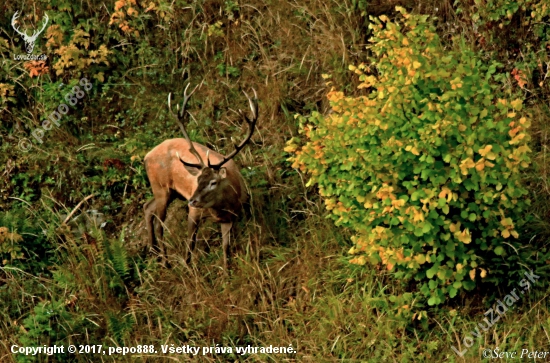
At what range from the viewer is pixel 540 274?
9.10 metres

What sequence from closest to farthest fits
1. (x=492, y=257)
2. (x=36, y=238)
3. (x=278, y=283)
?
1. (x=492, y=257)
2. (x=278, y=283)
3. (x=36, y=238)

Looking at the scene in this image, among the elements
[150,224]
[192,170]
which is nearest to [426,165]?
[192,170]

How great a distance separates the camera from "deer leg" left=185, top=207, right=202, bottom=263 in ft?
33.1

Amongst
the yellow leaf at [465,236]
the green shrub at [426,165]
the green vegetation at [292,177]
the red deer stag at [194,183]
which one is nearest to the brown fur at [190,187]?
the red deer stag at [194,183]

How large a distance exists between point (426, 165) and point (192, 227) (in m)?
2.44

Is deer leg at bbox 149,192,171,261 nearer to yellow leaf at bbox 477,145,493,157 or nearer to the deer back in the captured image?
the deer back

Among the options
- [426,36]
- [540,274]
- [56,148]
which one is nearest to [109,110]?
[56,148]

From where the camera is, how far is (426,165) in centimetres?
866

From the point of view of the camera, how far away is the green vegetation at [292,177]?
8773mm

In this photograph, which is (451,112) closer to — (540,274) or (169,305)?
(540,274)

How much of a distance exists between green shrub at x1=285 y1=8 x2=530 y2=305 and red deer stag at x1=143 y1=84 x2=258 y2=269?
3.07 ft

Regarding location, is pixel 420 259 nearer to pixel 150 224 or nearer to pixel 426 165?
pixel 426 165

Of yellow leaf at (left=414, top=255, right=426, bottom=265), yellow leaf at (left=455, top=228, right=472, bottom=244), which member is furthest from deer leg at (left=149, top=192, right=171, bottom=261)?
yellow leaf at (left=455, top=228, right=472, bottom=244)

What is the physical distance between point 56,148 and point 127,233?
4.99 feet
